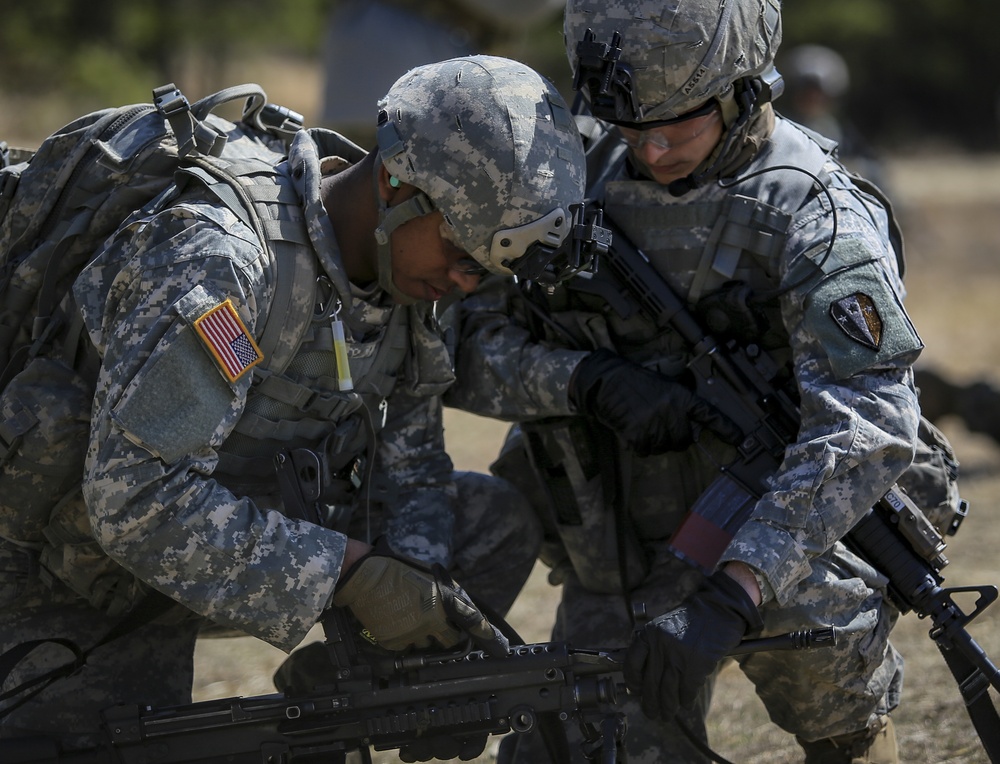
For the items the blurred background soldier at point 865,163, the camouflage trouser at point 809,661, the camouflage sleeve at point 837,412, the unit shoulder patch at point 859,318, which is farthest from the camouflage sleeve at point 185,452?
the blurred background soldier at point 865,163

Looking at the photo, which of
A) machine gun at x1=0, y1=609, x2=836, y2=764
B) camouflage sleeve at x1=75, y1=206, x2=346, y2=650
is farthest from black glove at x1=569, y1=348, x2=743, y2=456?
camouflage sleeve at x1=75, y1=206, x2=346, y2=650

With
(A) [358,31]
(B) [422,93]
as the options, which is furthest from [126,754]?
(A) [358,31]

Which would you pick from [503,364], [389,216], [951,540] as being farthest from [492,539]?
[951,540]

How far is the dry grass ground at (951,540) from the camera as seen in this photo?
4.89 metres

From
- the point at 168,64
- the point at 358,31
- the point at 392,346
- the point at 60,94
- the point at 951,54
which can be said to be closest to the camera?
the point at 392,346

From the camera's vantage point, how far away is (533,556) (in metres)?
4.74

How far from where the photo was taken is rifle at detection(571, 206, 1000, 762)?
12.9 ft

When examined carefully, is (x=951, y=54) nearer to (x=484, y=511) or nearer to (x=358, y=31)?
(x=358, y=31)

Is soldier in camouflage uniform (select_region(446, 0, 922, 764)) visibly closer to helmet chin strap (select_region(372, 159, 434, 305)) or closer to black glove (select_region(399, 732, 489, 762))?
black glove (select_region(399, 732, 489, 762))

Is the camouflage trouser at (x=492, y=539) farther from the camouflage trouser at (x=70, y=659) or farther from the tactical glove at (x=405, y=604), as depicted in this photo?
the camouflage trouser at (x=70, y=659)

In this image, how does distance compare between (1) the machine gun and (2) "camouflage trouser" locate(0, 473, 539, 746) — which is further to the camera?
(2) "camouflage trouser" locate(0, 473, 539, 746)

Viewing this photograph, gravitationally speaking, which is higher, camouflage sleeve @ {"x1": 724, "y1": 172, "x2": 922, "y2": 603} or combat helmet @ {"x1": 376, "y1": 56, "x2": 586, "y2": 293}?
combat helmet @ {"x1": 376, "y1": 56, "x2": 586, "y2": 293}

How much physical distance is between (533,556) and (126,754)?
1661 mm

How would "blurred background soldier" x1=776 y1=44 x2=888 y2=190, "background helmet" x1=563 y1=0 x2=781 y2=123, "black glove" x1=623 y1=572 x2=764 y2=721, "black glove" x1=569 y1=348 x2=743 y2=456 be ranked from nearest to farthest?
"black glove" x1=623 y1=572 x2=764 y2=721 < "background helmet" x1=563 y1=0 x2=781 y2=123 < "black glove" x1=569 y1=348 x2=743 y2=456 < "blurred background soldier" x1=776 y1=44 x2=888 y2=190
